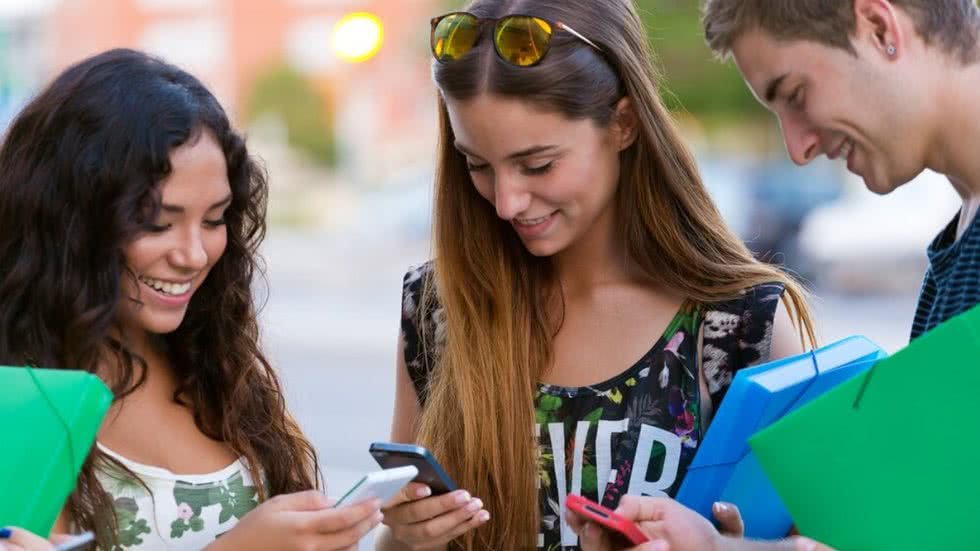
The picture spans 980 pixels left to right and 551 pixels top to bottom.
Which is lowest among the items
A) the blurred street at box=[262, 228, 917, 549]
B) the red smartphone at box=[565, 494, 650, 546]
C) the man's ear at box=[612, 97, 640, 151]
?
the blurred street at box=[262, 228, 917, 549]

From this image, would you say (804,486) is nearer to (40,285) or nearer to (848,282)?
(40,285)

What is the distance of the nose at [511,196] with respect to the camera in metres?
2.40

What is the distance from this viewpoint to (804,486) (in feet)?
6.30

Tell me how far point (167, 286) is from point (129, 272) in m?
0.07

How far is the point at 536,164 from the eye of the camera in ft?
7.91

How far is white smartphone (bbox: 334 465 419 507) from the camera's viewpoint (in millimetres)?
A: 1993

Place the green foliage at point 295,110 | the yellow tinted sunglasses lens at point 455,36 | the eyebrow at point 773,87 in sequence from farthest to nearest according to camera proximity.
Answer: the green foliage at point 295,110 < the yellow tinted sunglasses lens at point 455,36 < the eyebrow at point 773,87

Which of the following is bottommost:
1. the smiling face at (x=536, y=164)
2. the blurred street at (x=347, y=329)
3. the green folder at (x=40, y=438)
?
the blurred street at (x=347, y=329)

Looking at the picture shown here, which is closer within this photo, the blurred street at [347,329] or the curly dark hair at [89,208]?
the curly dark hair at [89,208]

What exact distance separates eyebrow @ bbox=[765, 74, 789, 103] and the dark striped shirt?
359 mm

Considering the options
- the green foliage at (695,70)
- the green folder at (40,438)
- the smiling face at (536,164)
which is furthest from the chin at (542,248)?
the green foliage at (695,70)

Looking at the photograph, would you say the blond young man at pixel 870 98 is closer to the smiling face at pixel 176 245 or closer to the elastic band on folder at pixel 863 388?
the elastic band on folder at pixel 863 388

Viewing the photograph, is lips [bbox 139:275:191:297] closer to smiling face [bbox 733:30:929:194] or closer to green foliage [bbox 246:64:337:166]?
smiling face [bbox 733:30:929:194]

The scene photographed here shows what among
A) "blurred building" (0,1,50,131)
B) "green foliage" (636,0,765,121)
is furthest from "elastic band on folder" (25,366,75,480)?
"blurred building" (0,1,50,131)
